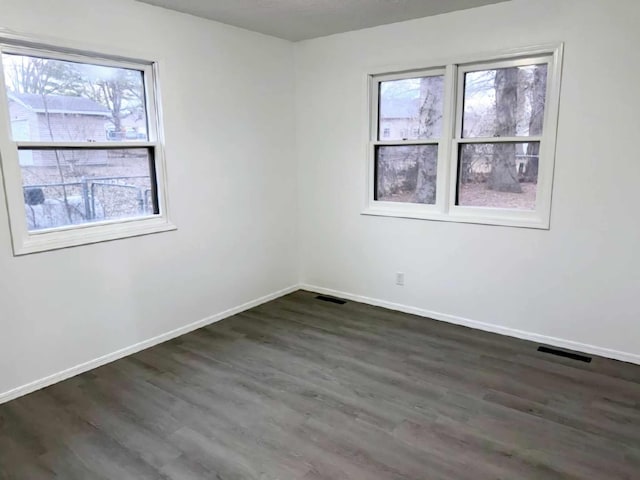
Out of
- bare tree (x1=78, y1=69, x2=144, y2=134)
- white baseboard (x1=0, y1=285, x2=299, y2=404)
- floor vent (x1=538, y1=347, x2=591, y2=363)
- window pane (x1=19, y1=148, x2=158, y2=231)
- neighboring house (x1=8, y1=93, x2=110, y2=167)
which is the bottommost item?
floor vent (x1=538, y1=347, x2=591, y2=363)

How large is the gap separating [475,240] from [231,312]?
2.27 m

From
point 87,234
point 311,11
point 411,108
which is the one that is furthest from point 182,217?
point 411,108

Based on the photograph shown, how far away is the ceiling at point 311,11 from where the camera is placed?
11.0 feet

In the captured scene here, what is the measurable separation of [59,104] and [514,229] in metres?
3.39

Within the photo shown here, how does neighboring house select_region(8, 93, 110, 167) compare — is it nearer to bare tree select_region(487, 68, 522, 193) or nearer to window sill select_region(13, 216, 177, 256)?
window sill select_region(13, 216, 177, 256)

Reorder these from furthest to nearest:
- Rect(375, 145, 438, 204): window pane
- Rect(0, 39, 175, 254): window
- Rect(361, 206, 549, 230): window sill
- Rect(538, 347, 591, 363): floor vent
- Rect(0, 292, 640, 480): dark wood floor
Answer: Rect(375, 145, 438, 204): window pane < Rect(361, 206, 549, 230): window sill < Rect(538, 347, 591, 363): floor vent < Rect(0, 39, 175, 254): window < Rect(0, 292, 640, 480): dark wood floor

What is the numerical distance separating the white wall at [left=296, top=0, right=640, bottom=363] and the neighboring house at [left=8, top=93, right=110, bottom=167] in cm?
209

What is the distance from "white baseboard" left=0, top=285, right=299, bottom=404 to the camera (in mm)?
2910

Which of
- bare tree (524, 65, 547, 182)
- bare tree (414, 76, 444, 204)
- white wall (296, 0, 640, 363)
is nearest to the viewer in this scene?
white wall (296, 0, 640, 363)

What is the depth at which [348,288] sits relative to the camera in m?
4.71

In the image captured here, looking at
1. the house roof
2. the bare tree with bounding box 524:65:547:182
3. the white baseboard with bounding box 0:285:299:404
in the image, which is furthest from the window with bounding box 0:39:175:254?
the bare tree with bounding box 524:65:547:182

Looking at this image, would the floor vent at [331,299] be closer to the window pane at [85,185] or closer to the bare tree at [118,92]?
the window pane at [85,185]

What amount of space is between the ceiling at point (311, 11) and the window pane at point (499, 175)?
1093 mm

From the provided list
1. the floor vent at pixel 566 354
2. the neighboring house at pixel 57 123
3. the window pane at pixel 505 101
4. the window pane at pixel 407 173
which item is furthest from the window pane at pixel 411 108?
the neighboring house at pixel 57 123
